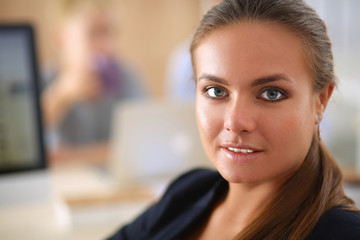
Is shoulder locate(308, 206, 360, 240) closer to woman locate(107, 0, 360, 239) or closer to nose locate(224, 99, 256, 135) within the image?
woman locate(107, 0, 360, 239)

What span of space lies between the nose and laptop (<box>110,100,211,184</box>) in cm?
120

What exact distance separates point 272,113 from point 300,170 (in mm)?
132

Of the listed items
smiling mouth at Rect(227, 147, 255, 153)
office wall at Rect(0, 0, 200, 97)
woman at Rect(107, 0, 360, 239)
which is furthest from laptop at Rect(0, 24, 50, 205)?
office wall at Rect(0, 0, 200, 97)

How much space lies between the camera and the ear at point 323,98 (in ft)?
2.64

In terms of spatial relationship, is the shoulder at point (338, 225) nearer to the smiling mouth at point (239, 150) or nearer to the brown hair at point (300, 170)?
the brown hair at point (300, 170)

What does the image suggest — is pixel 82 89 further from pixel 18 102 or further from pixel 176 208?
pixel 176 208

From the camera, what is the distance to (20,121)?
1.46 m

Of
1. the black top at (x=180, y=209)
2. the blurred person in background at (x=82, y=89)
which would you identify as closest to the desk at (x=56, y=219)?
the black top at (x=180, y=209)

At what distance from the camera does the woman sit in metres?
0.73

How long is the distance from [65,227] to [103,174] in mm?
558

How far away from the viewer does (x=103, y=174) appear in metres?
2.10

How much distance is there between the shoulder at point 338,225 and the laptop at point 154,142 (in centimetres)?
124

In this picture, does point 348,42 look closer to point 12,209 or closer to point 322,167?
point 12,209

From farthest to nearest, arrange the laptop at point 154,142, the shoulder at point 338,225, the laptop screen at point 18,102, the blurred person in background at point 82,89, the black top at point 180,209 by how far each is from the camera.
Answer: the blurred person in background at point 82,89
the laptop at point 154,142
the laptop screen at point 18,102
the black top at point 180,209
the shoulder at point 338,225
